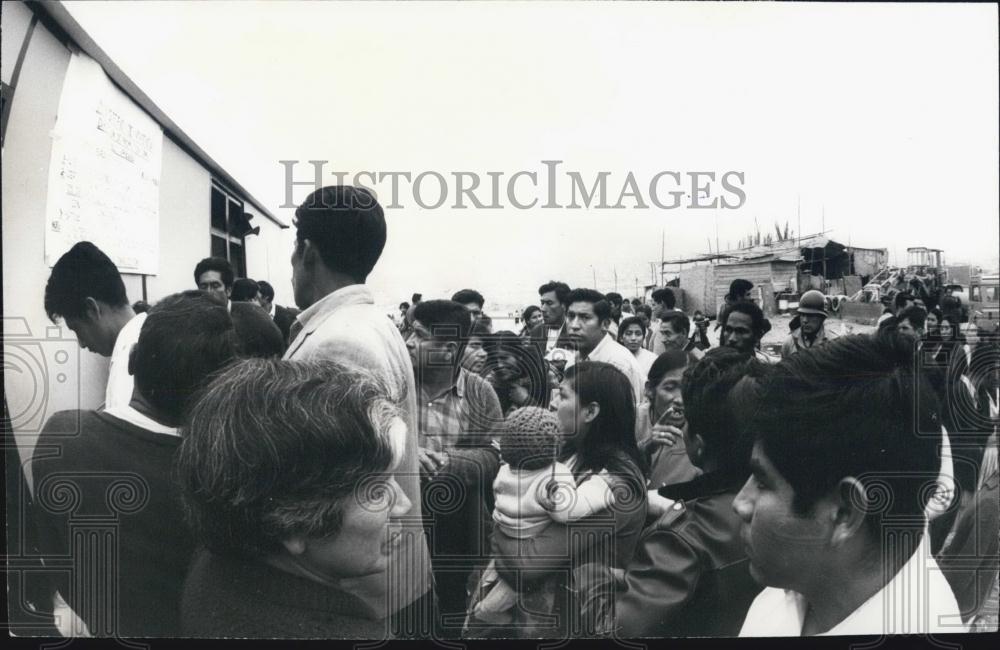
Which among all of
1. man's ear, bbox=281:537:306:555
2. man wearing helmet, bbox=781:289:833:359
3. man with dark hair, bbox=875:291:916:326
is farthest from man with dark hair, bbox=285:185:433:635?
man with dark hair, bbox=875:291:916:326

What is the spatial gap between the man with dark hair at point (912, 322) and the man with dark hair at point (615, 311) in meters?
0.91

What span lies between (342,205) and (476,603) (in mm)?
1342

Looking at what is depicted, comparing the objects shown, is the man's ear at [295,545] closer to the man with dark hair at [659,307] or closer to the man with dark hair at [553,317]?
the man with dark hair at [553,317]

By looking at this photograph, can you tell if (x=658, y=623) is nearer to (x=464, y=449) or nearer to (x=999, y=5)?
(x=464, y=449)

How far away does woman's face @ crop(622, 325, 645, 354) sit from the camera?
273 cm

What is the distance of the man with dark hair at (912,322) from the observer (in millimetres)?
2725

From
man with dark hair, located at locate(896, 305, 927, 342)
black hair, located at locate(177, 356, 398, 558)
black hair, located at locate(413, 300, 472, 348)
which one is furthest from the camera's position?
man with dark hair, located at locate(896, 305, 927, 342)

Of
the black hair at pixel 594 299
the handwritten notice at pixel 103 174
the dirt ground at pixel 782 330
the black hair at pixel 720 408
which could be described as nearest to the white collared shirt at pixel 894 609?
the black hair at pixel 720 408

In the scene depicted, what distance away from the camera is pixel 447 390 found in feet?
8.63

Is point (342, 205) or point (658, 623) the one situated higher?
point (342, 205)

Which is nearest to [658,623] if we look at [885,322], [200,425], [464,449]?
[464,449]

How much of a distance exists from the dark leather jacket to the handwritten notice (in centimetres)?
182

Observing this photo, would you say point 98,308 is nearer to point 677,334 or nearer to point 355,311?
point 355,311

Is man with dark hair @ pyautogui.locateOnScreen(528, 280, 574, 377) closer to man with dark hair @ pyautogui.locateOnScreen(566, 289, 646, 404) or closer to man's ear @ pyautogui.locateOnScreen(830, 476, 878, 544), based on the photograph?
man with dark hair @ pyautogui.locateOnScreen(566, 289, 646, 404)
